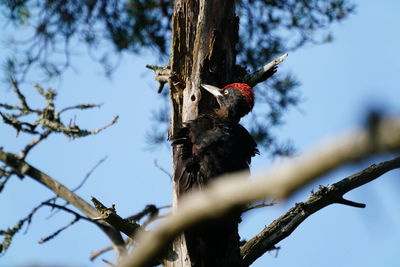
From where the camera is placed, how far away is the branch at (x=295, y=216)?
10.5ft

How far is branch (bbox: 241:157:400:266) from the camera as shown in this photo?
3215 mm

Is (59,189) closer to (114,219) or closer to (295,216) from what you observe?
(114,219)

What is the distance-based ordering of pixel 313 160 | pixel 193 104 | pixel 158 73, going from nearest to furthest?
pixel 313 160, pixel 193 104, pixel 158 73

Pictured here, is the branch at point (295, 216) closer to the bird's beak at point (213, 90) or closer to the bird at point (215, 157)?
the bird at point (215, 157)

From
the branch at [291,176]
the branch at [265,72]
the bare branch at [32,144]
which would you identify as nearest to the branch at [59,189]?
the bare branch at [32,144]

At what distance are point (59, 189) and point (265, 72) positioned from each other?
88.5 inches

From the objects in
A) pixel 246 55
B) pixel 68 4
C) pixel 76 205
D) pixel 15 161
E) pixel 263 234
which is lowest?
pixel 263 234

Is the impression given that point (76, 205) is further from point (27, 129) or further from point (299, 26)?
point (299, 26)

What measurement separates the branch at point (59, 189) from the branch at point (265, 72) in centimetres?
186

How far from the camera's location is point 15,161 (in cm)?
468

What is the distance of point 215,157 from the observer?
3.59 metres

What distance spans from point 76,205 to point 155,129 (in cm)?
123

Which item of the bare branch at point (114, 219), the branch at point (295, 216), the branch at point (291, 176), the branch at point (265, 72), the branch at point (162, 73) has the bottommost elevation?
the branch at point (291, 176)

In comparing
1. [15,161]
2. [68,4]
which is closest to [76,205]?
[15,161]
